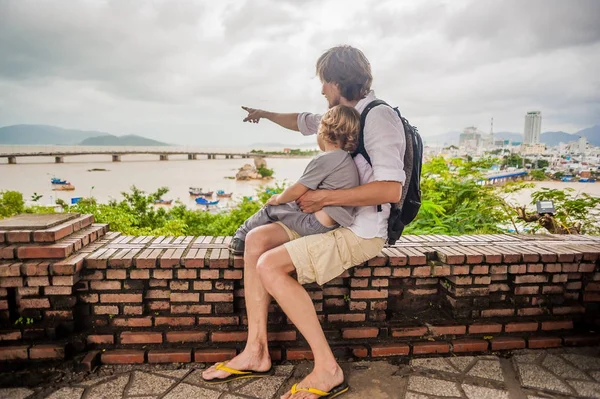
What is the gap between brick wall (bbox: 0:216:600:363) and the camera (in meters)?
2.22

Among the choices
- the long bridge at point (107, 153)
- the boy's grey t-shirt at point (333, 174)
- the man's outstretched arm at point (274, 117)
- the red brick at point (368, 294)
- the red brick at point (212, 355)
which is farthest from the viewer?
the long bridge at point (107, 153)

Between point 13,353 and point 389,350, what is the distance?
2185 millimetres

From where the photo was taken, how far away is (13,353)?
214 centimetres

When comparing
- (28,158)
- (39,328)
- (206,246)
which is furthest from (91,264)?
(28,158)

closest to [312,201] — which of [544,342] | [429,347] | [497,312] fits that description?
[429,347]

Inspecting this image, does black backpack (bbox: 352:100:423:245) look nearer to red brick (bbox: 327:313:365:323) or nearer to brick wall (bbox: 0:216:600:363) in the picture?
brick wall (bbox: 0:216:600:363)

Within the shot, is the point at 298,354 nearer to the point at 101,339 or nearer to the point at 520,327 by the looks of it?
the point at 101,339

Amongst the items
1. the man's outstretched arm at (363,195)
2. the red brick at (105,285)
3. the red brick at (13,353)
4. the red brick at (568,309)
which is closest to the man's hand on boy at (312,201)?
the man's outstretched arm at (363,195)

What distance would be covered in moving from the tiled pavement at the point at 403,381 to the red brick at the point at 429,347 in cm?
6

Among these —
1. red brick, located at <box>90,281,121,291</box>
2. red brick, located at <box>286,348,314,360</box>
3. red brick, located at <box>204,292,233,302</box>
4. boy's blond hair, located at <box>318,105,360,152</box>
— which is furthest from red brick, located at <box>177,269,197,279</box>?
boy's blond hair, located at <box>318,105,360,152</box>

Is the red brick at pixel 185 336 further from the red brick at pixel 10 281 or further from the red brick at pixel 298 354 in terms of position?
the red brick at pixel 10 281

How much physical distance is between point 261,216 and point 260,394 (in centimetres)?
99

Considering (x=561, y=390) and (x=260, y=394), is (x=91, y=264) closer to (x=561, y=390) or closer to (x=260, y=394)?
(x=260, y=394)

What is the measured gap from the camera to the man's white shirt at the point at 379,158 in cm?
210
